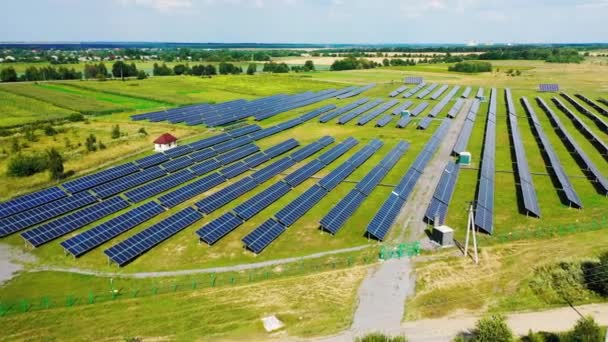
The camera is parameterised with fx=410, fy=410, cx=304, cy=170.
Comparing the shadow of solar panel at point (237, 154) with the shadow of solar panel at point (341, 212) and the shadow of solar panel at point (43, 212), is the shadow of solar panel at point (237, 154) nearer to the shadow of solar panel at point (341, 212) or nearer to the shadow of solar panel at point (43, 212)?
the shadow of solar panel at point (43, 212)

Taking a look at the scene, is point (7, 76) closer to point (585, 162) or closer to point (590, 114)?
point (585, 162)

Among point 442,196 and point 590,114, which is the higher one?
point 590,114

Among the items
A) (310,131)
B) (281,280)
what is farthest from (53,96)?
(281,280)

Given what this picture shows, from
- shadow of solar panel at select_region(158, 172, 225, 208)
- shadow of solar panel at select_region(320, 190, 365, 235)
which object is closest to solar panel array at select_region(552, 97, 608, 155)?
shadow of solar panel at select_region(320, 190, 365, 235)

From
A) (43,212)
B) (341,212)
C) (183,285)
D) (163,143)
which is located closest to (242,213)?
(341,212)

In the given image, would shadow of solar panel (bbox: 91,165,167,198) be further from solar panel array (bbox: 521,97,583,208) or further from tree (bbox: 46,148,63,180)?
solar panel array (bbox: 521,97,583,208)

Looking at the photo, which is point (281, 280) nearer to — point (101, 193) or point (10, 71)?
point (101, 193)

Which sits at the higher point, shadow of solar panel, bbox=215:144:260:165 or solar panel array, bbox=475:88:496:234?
solar panel array, bbox=475:88:496:234
